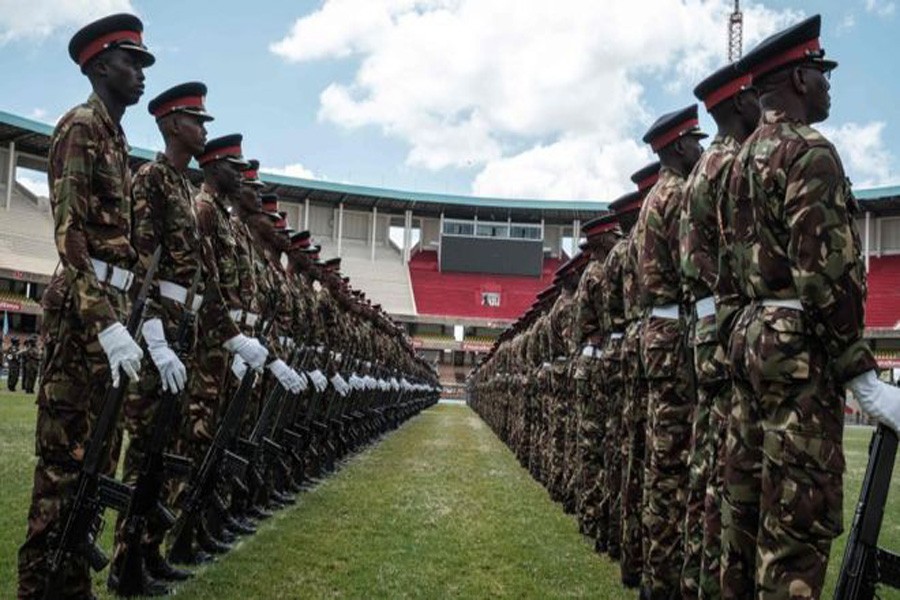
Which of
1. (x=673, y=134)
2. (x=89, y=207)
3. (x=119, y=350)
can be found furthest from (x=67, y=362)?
(x=673, y=134)

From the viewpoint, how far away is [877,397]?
7.93ft

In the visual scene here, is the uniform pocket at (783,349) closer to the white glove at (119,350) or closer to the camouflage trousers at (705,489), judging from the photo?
the camouflage trousers at (705,489)

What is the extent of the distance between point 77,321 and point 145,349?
0.69m

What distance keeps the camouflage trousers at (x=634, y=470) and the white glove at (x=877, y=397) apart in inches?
78.3

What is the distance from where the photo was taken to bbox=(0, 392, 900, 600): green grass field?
4.34 m

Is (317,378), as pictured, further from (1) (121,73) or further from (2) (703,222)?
(2) (703,222)

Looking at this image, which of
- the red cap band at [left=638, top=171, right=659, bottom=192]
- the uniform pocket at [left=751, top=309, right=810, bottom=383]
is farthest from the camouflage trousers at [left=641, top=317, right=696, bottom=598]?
the red cap band at [left=638, top=171, right=659, bottom=192]

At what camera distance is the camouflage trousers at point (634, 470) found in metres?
4.51

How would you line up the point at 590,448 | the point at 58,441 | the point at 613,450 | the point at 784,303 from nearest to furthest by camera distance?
the point at 784,303, the point at 58,441, the point at 613,450, the point at 590,448

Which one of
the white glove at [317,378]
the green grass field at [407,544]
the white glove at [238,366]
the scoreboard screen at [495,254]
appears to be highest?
the scoreboard screen at [495,254]

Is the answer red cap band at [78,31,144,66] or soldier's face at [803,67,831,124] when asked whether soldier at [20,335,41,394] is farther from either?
soldier's face at [803,67,831,124]

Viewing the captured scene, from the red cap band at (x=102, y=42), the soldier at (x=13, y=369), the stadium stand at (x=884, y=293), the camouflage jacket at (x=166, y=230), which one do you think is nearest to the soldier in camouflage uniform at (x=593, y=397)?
the camouflage jacket at (x=166, y=230)

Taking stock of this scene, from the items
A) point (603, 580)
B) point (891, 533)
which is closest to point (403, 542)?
point (603, 580)

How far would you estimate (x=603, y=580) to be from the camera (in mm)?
4664
